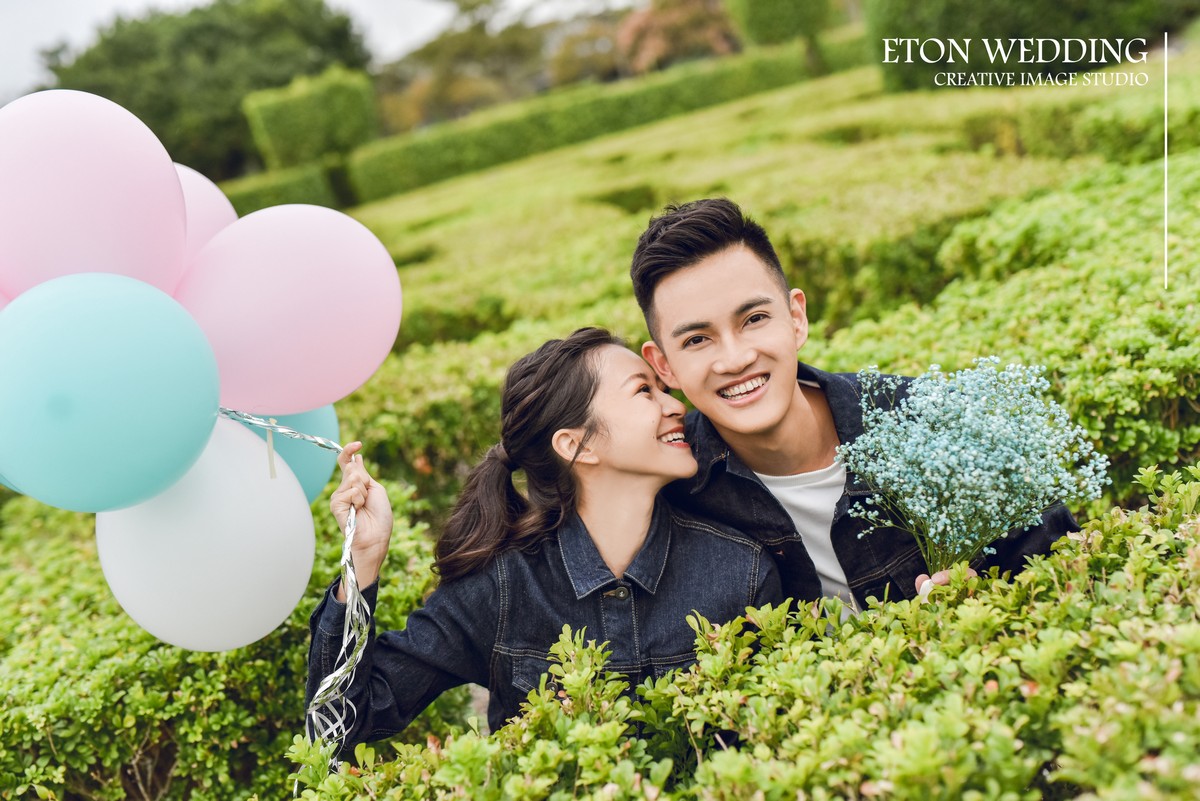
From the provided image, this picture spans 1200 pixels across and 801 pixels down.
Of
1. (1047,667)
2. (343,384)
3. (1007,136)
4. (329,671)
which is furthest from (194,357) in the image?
(1007,136)

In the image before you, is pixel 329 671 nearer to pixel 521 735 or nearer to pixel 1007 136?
pixel 521 735

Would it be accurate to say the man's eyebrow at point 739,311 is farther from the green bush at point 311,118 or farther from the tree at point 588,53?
the tree at point 588,53

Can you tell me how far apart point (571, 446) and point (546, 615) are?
40cm

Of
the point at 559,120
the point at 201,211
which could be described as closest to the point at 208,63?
the point at 559,120

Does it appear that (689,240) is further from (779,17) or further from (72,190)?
(779,17)

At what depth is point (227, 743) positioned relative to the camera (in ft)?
8.28

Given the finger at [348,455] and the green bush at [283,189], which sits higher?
the finger at [348,455]

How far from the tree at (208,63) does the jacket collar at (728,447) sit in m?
27.7

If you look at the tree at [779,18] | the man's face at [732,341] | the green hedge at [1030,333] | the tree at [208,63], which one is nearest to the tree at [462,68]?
the tree at [208,63]

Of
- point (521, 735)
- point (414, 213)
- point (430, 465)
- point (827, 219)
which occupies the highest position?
point (521, 735)

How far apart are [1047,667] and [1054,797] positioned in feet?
0.69

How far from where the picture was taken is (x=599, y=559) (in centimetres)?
213

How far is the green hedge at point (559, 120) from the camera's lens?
64.9 ft

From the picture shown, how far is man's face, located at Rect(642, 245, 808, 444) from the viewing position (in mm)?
2176
